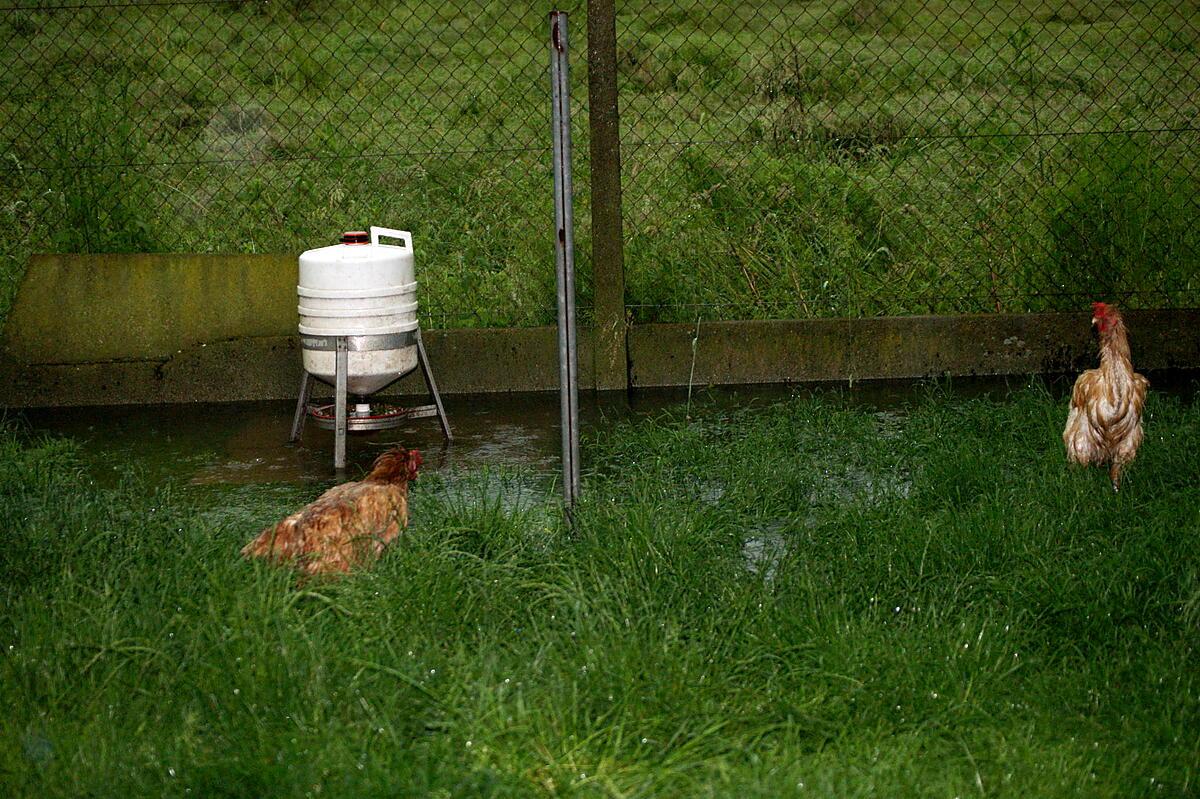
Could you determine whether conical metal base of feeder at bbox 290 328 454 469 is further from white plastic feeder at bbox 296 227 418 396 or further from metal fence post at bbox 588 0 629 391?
metal fence post at bbox 588 0 629 391

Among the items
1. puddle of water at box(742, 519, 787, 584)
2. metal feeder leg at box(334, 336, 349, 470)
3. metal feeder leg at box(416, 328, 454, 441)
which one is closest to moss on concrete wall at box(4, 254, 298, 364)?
metal feeder leg at box(416, 328, 454, 441)

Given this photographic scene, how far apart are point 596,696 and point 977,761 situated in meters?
0.91

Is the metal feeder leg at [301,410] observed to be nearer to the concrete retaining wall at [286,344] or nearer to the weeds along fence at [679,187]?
the concrete retaining wall at [286,344]

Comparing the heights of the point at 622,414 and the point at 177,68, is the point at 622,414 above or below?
below

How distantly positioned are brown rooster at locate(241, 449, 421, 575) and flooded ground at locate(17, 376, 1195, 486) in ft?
5.06

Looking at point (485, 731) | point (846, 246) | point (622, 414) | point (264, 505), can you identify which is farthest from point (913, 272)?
point (485, 731)

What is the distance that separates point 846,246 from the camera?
8.58 metres

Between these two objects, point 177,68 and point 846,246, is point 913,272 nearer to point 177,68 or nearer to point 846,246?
point 846,246

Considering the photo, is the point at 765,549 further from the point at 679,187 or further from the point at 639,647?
the point at 679,187

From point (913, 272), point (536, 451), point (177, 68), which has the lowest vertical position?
point (536, 451)

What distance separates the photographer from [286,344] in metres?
7.58

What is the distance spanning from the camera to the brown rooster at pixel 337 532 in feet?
13.6

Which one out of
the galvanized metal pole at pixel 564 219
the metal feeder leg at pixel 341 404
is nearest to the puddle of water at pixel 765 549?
the galvanized metal pole at pixel 564 219

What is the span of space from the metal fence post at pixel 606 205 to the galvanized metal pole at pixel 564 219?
9.88 ft
